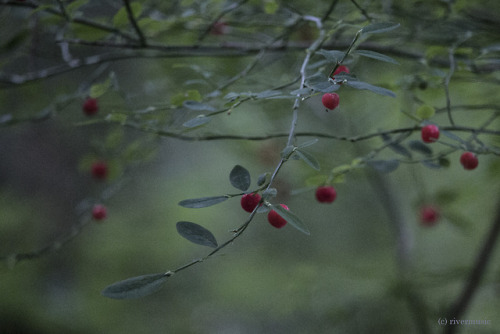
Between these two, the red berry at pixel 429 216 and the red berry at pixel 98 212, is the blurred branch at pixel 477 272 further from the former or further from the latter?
the red berry at pixel 98 212

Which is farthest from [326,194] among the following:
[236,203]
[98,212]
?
[236,203]

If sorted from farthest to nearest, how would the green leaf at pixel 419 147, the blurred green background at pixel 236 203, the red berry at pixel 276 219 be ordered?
the blurred green background at pixel 236 203 → the green leaf at pixel 419 147 → the red berry at pixel 276 219

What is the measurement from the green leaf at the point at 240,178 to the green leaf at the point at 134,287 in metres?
0.13

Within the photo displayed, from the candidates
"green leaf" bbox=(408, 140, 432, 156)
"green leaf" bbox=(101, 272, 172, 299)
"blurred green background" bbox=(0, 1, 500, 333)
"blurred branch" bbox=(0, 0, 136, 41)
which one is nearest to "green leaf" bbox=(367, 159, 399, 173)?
"green leaf" bbox=(408, 140, 432, 156)

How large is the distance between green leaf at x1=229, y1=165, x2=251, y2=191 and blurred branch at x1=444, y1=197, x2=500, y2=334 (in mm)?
1054

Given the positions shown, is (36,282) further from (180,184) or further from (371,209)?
(371,209)

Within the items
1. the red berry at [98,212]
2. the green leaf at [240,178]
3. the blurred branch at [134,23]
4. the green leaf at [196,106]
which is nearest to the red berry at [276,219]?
the green leaf at [240,178]

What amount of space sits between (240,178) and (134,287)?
0.56 feet

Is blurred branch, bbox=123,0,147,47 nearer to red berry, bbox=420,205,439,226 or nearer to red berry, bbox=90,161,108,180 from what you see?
red berry, bbox=90,161,108,180

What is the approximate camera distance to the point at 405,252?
162cm

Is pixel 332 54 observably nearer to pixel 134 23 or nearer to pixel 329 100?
pixel 329 100

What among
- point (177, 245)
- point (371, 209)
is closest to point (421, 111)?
point (177, 245)

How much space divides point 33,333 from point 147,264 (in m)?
0.85

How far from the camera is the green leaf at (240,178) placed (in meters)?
0.55
